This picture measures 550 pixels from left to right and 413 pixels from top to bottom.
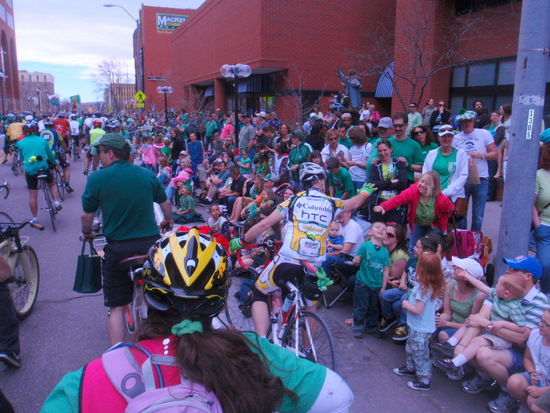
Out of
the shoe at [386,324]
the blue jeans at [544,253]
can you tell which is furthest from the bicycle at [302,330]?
the blue jeans at [544,253]

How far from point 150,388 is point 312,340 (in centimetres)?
263

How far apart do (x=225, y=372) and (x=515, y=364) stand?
10.7ft

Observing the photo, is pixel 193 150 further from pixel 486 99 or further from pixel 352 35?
pixel 352 35

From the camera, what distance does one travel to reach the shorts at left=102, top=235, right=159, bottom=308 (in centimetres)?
399

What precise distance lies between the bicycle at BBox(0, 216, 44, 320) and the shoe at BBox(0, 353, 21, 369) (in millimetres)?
1041

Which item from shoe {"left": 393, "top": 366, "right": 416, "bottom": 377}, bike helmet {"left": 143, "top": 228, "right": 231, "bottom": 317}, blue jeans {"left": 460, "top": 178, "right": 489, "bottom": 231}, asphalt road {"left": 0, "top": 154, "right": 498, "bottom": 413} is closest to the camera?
bike helmet {"left": 143, "top": 228, "right": 231, "bottom": 317}

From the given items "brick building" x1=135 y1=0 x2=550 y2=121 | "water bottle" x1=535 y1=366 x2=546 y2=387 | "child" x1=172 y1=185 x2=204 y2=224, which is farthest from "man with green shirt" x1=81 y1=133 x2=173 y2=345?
"brick building" x1=135 y1=0 x2=550 y2=121

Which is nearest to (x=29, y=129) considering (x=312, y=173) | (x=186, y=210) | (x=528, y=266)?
(x=186, y=210)

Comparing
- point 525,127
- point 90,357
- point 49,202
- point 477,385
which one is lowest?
point 90,357

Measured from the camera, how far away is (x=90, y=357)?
15.2 feet

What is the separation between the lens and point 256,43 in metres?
22.1

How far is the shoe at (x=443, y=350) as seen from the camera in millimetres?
4070

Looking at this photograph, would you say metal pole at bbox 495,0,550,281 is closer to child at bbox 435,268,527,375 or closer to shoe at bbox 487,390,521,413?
child at bbox 435,268,527,375

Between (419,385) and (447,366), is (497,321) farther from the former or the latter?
(419,385)
